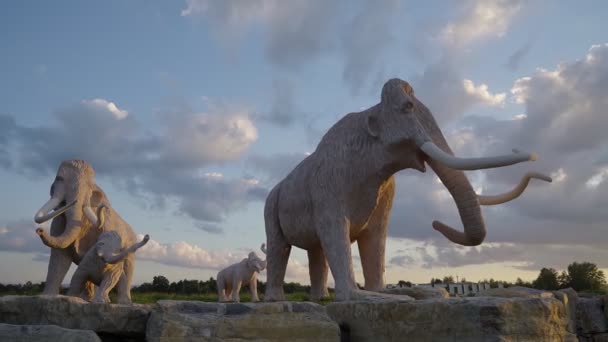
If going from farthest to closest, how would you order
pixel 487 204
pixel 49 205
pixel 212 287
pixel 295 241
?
1. pixel 212 287
2. pixel 49 205
3. pixel 295 241
4. pixel 487 204

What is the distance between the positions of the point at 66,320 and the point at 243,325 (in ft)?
4.05

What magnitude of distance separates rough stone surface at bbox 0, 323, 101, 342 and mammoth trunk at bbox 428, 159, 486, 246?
3.12 m

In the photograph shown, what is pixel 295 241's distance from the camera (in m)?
6.09

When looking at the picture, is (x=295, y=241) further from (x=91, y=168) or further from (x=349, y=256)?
(x=91, y=168)

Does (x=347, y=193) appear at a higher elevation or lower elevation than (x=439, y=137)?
lower

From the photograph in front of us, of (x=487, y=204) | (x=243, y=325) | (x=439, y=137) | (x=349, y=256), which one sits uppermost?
(x=439, y=137)

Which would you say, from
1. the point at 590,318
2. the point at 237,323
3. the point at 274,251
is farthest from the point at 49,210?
the point at 590,318

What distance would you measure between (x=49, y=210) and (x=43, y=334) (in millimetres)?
4395

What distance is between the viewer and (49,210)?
291 inches

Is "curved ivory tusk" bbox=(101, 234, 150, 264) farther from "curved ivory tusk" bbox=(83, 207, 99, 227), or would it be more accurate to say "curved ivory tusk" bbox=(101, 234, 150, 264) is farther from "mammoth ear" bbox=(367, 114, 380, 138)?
"mammoth ear" bbox=(367, 114, 380, 138)

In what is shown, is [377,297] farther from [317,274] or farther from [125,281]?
[125,281]

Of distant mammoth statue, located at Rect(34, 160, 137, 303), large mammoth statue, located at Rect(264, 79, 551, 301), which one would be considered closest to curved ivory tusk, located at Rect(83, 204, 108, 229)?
distant mammoth statue, located at Rect(34, 160, 137, 303)

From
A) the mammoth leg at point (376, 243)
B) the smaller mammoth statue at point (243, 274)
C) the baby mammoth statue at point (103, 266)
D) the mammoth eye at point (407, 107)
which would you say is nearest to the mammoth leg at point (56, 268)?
the baby mammoth statue at point (103, 266)

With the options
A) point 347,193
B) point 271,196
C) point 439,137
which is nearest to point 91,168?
point 271,196
